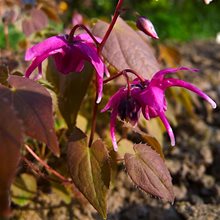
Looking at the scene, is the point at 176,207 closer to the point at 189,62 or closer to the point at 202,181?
the point at 202,181

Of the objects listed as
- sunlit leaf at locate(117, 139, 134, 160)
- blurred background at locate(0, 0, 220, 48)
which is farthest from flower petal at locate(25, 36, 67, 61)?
blurred background at locate(0, 0, 220, 48)

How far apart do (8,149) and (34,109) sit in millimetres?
85

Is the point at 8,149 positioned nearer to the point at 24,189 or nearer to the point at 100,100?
the point at 100,100

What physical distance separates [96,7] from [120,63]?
4037 millimetres

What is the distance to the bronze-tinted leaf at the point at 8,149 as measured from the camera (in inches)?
23.9

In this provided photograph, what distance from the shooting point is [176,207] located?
4.25 feet

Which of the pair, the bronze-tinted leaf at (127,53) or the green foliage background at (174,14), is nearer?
the bronze-tinted leaf at (127,53)

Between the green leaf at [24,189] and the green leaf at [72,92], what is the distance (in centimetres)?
26

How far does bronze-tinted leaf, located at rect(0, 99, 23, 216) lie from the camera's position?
61 cm

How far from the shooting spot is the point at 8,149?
625mm

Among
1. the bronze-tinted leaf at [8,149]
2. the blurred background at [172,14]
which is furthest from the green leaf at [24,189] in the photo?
the blurred background at [172,14]

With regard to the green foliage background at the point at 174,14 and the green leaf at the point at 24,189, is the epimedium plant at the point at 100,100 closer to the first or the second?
the green leaf at the point at 24,189

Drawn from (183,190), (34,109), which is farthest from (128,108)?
(183,190)

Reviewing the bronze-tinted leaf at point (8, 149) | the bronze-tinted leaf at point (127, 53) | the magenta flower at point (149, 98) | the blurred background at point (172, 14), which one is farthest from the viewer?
the blurred background at point (172, 14)
